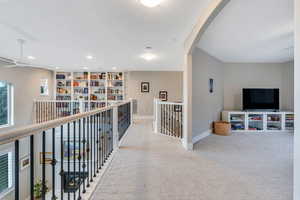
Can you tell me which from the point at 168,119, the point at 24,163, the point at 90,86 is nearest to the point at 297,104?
the point at 168,119

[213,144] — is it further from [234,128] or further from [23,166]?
[23,166]

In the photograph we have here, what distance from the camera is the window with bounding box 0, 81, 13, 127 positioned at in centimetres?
574

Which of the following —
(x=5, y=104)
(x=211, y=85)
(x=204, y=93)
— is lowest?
(x=5, y=104)

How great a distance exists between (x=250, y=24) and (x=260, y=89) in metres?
3.41

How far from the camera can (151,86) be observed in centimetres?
832

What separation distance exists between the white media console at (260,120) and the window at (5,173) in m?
7.01

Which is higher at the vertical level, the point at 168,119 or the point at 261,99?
the point at 261,99

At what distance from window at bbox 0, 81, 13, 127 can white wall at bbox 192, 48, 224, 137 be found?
6322mm

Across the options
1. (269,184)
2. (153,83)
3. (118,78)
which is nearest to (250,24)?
(269,184)

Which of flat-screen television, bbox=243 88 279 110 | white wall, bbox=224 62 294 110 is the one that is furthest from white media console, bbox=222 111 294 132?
white wall, bbox=224 62 294 110

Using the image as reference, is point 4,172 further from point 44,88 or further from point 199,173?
point 199,173

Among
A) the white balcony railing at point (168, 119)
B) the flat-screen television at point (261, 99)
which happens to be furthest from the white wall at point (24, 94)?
the flat-screen television at point (261, 99)

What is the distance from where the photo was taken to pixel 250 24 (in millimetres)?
2896

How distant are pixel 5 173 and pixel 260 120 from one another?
842 centimetres
